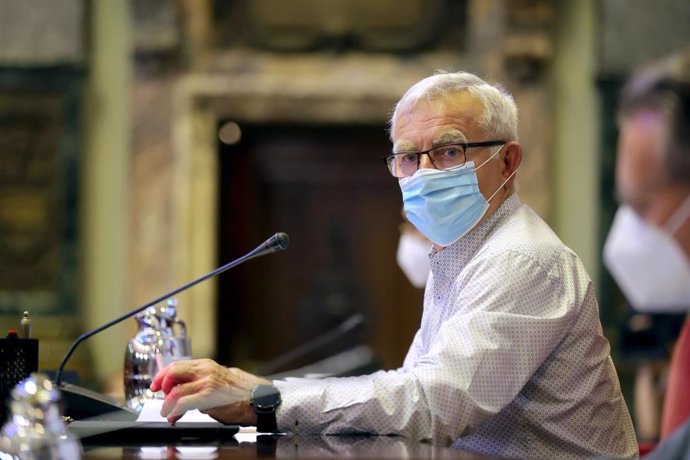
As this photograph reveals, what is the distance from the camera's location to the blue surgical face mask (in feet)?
8.11

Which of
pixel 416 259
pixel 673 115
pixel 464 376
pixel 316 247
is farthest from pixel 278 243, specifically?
pixel 316 247

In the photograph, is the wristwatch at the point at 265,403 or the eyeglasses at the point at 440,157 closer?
the wristwatch at the point at 265,403

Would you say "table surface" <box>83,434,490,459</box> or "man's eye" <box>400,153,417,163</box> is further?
"man's eye" <box>400,153,417,163</box>

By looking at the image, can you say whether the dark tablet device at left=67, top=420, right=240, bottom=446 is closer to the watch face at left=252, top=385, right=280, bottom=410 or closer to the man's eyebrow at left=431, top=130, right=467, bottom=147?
the watch face at left=252, top=385, right=280, bottom=410

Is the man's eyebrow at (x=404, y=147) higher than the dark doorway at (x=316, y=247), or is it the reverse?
the man's eyebrow at (x=404, y=147)

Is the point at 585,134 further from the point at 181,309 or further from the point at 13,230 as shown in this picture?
the point at 13,230

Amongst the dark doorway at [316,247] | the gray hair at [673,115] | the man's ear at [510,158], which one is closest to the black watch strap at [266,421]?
the man's ear at [510,158]

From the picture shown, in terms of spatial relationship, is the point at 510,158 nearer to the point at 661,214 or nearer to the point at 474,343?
the point at 474,343

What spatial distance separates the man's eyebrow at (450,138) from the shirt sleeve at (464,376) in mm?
358

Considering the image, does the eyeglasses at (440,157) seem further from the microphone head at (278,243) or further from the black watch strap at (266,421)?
the black watch strap at (266,421)

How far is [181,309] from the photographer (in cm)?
682

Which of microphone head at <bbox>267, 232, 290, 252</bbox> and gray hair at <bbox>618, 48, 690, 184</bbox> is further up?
gray hair at <bbox>618, 48, 690, 184</bbox>

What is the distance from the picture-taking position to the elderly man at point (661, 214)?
324cm

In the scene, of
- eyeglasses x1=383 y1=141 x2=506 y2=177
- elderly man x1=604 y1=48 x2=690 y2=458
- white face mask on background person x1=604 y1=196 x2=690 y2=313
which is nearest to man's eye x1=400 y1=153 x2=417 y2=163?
eyeglasses x1=383 y1=141 x2=506 y2=177
